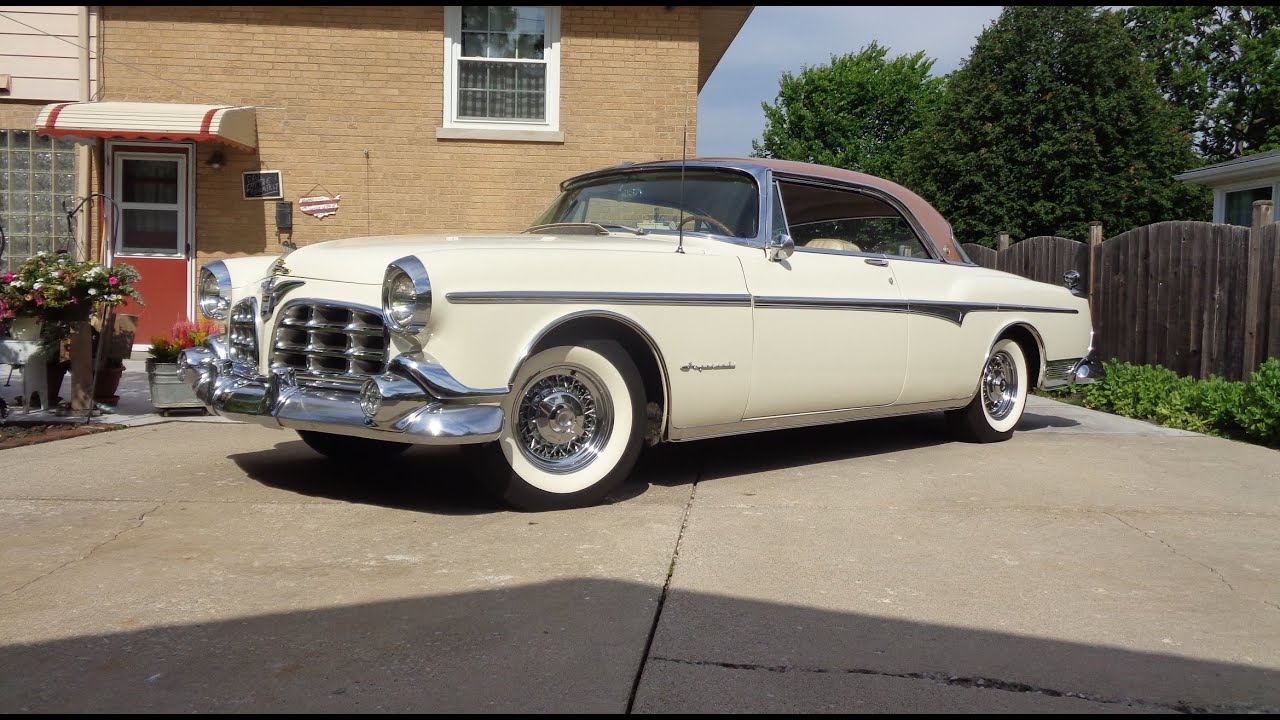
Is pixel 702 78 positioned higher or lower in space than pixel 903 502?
higher

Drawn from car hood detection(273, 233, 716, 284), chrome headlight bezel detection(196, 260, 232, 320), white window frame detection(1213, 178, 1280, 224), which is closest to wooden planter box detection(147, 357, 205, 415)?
chrome headlight bezel detection(196, 260, 232, 320)

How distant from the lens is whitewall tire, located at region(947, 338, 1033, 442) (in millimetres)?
7027

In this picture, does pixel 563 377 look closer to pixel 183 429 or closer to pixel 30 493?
pixel 30 493

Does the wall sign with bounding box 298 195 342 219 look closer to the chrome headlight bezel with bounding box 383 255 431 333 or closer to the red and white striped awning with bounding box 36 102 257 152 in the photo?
the red and white striped awning with bounding box 36 102 257 152

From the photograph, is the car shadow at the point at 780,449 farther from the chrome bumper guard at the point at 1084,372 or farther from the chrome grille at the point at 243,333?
the chrome grille at the point at 243,333

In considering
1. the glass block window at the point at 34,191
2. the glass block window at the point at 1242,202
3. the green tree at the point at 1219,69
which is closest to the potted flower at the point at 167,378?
the glass block window at the point at 34,191

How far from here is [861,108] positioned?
168 feet

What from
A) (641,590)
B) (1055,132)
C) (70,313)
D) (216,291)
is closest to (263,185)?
(70,313)

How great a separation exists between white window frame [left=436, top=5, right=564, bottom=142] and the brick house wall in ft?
0.27

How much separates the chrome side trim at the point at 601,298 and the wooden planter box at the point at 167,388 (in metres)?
3.89

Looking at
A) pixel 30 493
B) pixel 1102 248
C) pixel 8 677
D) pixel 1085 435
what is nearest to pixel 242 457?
pixel 30 493

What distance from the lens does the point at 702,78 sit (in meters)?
17.0

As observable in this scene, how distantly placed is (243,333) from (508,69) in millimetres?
6925

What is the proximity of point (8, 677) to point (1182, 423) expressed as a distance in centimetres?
777
